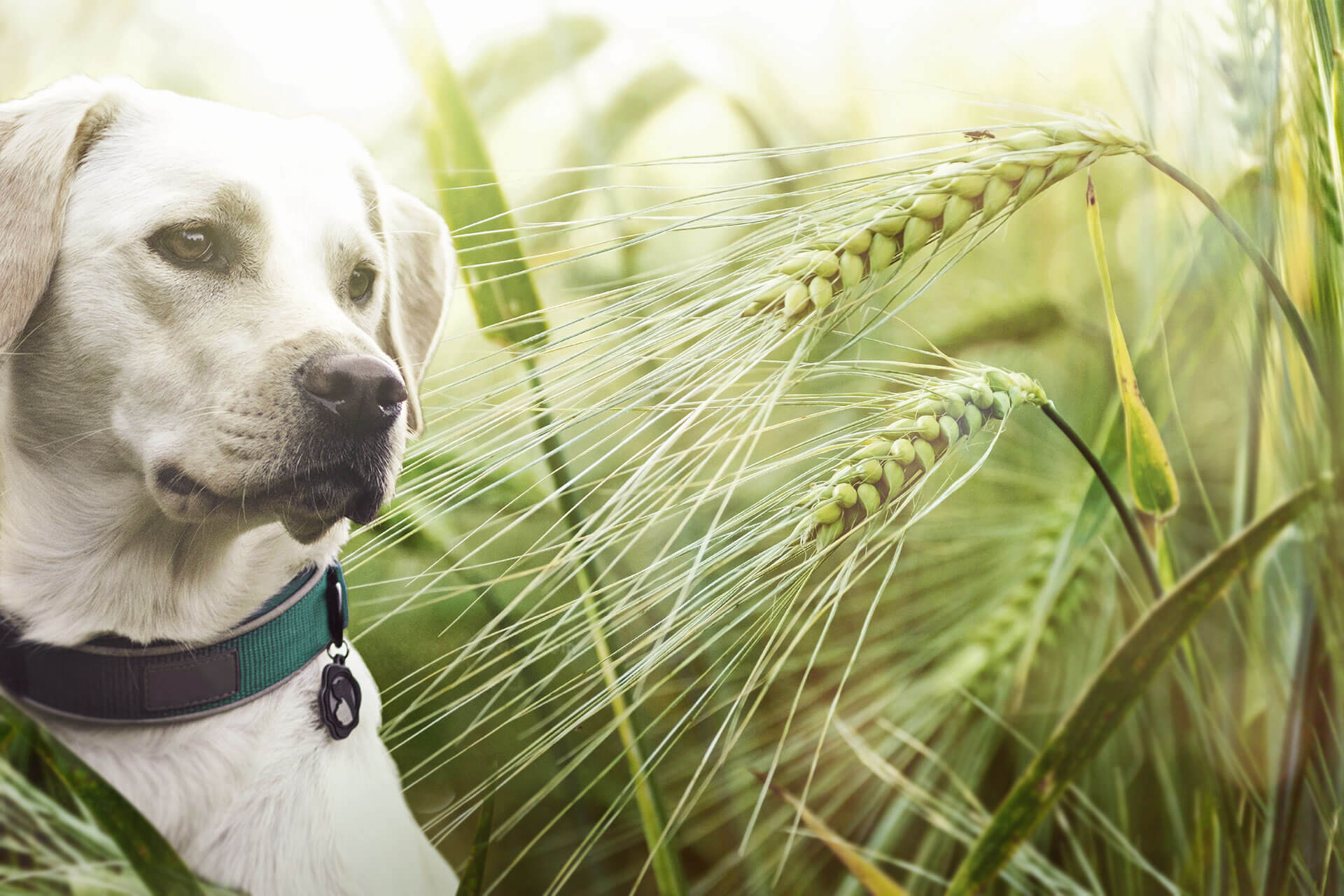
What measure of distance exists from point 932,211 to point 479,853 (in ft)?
2.20

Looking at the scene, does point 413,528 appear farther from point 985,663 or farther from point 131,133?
point 985,663

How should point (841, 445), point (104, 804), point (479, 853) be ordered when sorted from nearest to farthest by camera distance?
point (104, 804) → point (479, 853) → point (841, 445)

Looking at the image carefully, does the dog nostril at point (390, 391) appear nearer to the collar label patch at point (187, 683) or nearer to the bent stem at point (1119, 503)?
the collar label patch at point (187, 683)

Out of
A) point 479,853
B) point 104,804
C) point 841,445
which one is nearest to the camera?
point 104,804

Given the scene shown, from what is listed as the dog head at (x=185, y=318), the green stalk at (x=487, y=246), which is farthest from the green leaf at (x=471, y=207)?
the dog head at (x=185, y=318)

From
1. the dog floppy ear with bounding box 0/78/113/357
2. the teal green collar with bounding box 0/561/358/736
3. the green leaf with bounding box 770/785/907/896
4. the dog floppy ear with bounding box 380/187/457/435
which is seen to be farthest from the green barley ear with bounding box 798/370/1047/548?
the dog floppy ear with bounding box 0/78/113/357

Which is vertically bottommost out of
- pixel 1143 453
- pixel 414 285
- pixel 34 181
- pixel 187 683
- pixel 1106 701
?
pixel 1106 701

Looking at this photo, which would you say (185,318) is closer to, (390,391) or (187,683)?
(390,391)

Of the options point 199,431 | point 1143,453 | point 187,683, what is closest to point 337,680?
point 187,683

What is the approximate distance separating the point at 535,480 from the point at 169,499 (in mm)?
278

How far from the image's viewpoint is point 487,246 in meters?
0.70

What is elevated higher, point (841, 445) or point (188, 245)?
point (188, 245)

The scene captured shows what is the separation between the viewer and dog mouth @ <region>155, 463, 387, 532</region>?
0.58 metres

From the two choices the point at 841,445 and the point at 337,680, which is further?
the point at 841,445
